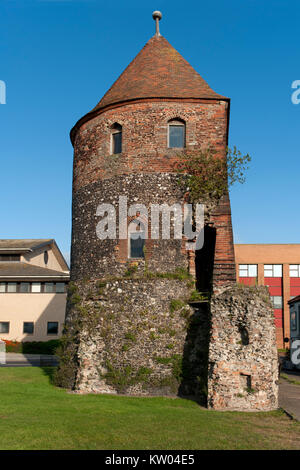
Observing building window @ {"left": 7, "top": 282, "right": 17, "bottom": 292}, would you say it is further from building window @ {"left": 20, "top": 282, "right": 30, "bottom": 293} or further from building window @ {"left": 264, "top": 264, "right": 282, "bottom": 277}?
building window @ {"left": 264, "top": 264, "right": 282, "bottom": 277}

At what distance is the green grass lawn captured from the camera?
8.25 meters

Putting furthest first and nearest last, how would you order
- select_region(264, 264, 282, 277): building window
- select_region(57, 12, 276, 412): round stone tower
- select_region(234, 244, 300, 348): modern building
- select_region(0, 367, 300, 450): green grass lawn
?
select_region(264, 264, 282, 277): building window
select_region(234, 244, 300, 348): modern building
select_region(57, 12, 276, 412): round stone tower
select_region(0, 367, 300, 450): green grass lawn

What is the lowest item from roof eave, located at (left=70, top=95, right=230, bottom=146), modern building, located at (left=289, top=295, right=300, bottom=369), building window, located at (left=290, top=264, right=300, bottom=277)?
modern building, located at (left=289, top=295, right=300, bottom=369)

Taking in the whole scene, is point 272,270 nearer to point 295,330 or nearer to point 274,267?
point 274,267

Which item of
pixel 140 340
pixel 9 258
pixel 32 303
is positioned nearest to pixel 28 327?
pixel 32 303

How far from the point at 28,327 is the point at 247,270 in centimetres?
2650

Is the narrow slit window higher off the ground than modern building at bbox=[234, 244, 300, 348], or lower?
higher

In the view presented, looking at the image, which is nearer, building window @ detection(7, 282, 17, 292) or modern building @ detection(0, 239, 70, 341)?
modern building @ detection(0, 239, 70, 341)

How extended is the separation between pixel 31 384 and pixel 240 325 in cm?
809

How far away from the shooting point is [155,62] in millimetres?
17625

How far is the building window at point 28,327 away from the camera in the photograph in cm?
A: 3478

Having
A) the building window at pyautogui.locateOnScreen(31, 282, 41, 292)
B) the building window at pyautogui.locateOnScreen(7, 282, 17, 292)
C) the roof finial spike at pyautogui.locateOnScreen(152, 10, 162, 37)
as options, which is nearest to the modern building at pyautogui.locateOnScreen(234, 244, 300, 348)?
the building window at pyautogui.locateOnScreen(31, 282, 41, 292)

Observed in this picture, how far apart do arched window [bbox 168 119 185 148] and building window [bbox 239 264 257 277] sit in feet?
123

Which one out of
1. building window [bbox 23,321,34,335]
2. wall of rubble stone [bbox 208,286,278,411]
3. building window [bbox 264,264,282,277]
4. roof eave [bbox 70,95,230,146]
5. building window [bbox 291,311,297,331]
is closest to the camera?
wall of rubble stone [bbox 208,286,278,411]
